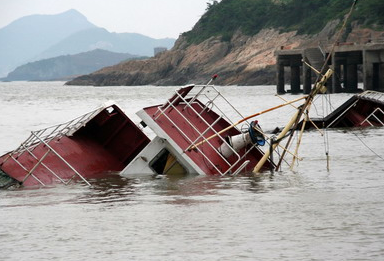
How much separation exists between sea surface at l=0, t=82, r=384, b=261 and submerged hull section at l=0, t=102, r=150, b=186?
0.84m

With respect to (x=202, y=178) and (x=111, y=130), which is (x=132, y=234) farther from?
(x=111, y=130)

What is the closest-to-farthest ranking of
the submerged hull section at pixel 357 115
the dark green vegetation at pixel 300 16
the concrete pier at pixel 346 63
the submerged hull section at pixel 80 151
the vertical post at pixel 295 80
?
the submerged hull section at pixel 80 151 < the submerged hull section at pixel 357 115 < the concrete pier at pixel 346 63 < the vertical post at pixel 295 80 < the dark green vegetation at pixel 300 16

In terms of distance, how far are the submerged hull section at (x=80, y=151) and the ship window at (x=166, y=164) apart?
238 centimetres

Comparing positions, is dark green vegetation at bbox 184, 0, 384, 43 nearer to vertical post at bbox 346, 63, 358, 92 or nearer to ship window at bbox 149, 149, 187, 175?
vertical post at bbox 346, 63, 358, 92

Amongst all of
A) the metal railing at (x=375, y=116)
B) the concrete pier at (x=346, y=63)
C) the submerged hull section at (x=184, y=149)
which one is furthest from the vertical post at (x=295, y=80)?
the submerged hull section at (x=184, y=149)

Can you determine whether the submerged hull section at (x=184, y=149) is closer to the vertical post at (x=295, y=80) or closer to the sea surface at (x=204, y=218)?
the sea surface at (x=204, y=218)

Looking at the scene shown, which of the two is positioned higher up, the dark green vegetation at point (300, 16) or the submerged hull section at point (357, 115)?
the dark green vegetation at point (300, 16)

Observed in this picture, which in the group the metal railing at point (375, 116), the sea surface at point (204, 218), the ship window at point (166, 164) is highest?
the ship window at point (166, 164)

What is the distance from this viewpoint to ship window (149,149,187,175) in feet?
89.7

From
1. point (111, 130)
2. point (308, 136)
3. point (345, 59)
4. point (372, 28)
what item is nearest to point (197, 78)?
point (372, 28)

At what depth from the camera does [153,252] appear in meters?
17.3

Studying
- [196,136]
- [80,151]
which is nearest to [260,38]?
[80,151]

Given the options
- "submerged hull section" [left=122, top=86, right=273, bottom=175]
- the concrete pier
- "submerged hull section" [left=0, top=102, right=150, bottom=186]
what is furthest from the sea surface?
the concrete pier

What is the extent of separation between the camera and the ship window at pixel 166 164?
27.3 metres
